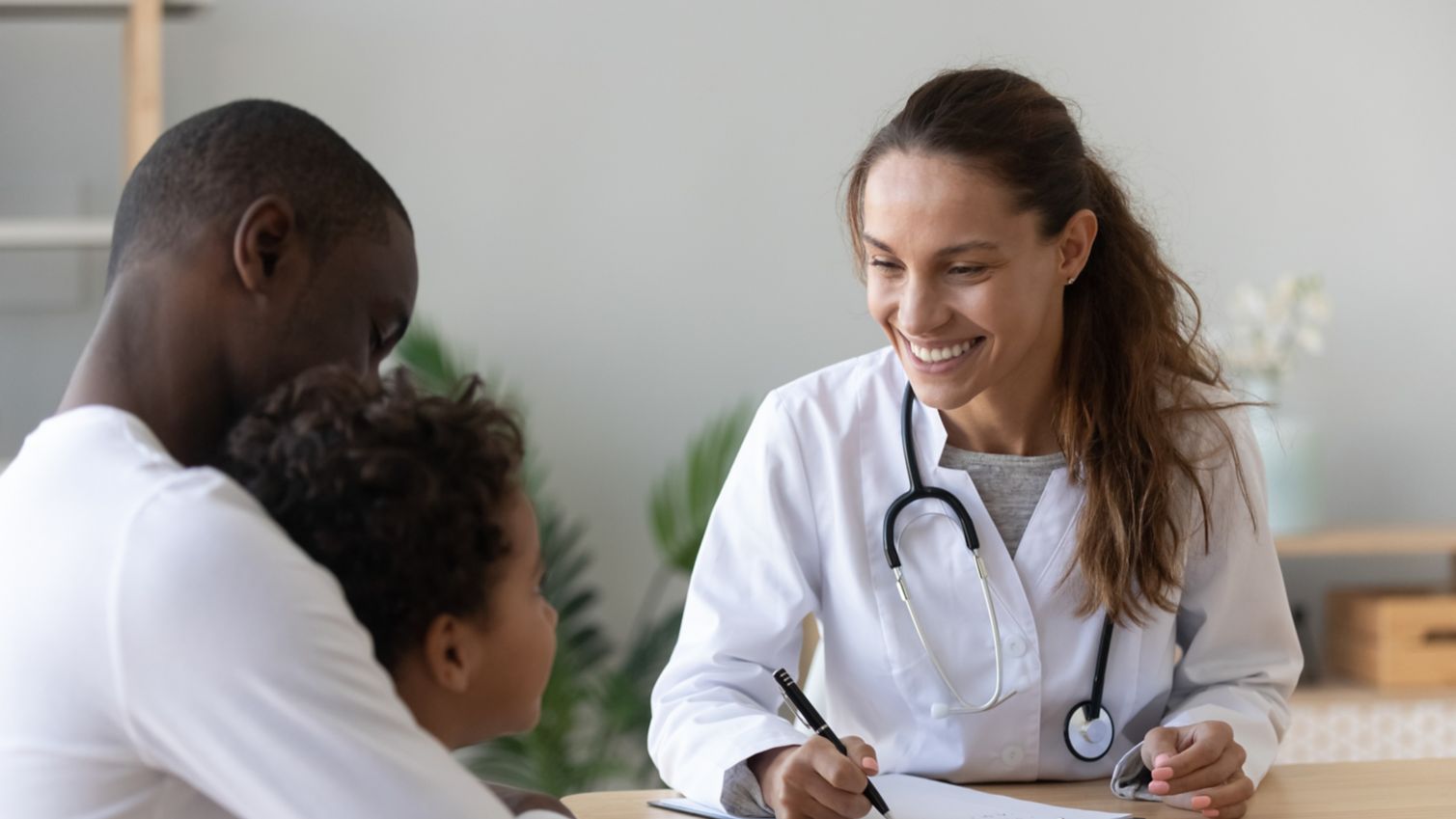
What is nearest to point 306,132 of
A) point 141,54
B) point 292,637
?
point 292,637

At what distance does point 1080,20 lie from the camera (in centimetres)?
347

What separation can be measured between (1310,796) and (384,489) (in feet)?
3.26

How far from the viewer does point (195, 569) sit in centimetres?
70

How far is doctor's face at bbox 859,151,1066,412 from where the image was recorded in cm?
152

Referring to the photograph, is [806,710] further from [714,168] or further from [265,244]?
[714,168]

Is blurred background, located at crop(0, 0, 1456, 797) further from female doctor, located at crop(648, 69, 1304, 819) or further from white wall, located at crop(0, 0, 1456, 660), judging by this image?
female doctor, located at crop(648, 69, 1304, 819)

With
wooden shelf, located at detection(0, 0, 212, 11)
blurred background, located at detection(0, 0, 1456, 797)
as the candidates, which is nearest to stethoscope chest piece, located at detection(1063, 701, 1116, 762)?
blurred background, located at detection(0, 0, 1456, 797)

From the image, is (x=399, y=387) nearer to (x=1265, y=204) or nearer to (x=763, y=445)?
(x=763, y=445)

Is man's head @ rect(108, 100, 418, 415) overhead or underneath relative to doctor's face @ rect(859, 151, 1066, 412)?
overhead

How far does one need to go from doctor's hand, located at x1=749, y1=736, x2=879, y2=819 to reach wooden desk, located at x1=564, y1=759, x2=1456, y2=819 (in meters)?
0.14

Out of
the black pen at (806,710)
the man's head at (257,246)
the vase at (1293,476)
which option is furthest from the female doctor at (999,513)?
the vase at (1293,476)

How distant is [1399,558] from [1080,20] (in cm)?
152

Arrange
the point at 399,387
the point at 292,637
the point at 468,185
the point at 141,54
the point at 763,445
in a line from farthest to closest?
1. the point at 468,185
2. the point at 141,54
3. the point at 763,445
4. the point at 399,387
5. the point at 292,637

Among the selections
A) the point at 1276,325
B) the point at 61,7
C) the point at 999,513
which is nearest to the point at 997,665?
the point at 999,513
